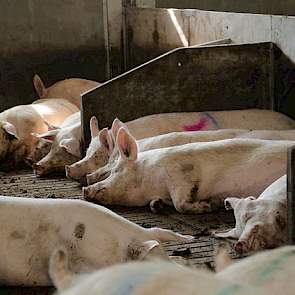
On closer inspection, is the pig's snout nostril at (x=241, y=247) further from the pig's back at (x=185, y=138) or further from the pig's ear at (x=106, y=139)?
the pig's ear at (x=106, y=139)

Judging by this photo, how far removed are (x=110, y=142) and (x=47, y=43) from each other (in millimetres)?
3741

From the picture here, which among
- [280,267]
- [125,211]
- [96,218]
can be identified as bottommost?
[125,211]

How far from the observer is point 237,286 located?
940 millimetres

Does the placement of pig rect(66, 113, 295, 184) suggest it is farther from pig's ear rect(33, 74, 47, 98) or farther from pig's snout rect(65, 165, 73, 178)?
pig's ear rect(33, 74, 47, 98)

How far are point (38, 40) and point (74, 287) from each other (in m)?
8.02

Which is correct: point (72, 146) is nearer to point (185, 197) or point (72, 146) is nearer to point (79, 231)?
point (185, 197)

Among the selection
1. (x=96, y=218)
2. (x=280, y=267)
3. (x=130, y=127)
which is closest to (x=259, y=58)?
(x=130, y=127)

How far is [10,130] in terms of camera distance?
6488mm

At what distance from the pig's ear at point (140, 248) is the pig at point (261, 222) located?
Answer: 1.52 ft

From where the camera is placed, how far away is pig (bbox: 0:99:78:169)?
21.3 ft

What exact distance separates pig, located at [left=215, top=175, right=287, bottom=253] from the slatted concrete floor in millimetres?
187

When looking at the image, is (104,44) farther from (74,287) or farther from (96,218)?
(74,287)

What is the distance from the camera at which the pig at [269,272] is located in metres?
1.05

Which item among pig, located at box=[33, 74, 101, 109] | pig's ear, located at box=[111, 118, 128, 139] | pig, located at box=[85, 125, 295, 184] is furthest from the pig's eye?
pig, located at box=[33, 74, 101, 109]
